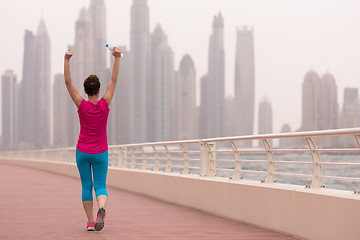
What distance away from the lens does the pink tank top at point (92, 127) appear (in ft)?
28.2

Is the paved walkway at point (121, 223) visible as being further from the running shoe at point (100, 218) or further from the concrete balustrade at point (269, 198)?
the concrete balustrade at point (269, 198)

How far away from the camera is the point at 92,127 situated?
28.2 feet

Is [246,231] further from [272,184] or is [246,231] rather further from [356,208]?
[356,208]

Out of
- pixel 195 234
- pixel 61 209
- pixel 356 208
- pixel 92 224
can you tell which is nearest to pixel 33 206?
pixel 61 209

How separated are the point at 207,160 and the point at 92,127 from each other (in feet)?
16.8

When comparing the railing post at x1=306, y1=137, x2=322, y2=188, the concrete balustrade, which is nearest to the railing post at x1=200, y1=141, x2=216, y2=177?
the concrete balustrade

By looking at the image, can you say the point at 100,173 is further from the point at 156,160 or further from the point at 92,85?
the point at 156,160

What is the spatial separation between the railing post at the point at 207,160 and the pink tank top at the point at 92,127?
15.7ft

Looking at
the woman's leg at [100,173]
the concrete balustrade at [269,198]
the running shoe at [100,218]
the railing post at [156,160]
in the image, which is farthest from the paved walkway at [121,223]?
the railing post at [156,160]

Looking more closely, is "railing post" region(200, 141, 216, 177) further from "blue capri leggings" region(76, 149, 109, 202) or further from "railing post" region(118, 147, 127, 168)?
"railing post" region(118, 147, 127, 168)

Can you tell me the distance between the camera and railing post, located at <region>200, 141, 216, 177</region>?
13.2m

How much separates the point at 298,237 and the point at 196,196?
4.62 metres

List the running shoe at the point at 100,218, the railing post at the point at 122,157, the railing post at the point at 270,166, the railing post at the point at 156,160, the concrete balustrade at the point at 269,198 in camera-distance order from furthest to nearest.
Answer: the railing post at the point at 122,157 < the railing post at the point at 156,160 < the railing post at the point at 270,166 < the running shoe at the point at 100,218 < the concrete balustrade at the point at 269,198

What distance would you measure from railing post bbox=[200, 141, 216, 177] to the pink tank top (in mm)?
4786
